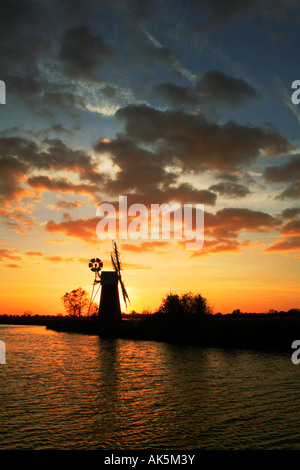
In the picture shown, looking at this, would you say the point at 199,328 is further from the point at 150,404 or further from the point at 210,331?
the point at 150,404

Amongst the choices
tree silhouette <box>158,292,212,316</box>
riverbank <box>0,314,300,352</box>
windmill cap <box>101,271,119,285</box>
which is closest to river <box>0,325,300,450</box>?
riverbank <box>0,314,300,352</box>

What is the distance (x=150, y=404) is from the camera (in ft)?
55.2

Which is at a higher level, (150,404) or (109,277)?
(109,277)

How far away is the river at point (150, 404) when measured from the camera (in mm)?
12082

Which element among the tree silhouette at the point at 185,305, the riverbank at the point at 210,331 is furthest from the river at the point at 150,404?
the tree silhouette at the point at 185,305

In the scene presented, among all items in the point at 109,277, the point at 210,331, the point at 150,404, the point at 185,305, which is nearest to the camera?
the point at 150,404

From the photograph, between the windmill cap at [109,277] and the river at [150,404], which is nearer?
the river at [150,404]

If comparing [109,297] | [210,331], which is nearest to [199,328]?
[210,331]

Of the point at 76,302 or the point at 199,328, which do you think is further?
the point at 76,302

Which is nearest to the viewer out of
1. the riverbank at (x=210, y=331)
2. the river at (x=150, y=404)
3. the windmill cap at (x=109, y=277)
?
the river at (x=150, y=404)

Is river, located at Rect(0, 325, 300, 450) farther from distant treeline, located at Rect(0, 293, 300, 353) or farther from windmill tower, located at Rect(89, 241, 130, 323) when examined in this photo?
windmill tower, located at Rect(89, 241, 130, 323)

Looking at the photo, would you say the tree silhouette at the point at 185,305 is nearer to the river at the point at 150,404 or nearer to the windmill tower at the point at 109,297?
the windmill tower at the point at 109,297

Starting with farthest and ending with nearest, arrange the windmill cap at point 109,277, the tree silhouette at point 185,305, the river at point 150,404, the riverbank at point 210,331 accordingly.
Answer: the windmill cap at point 109,277, the tree silhouette at point 185,305, the riverbank at point 210,331, the river at point 150,404
